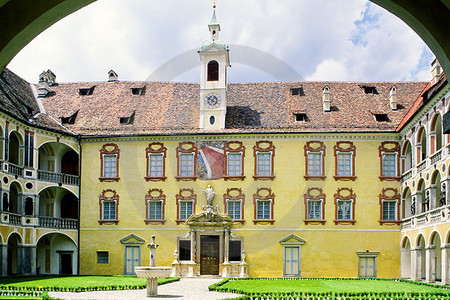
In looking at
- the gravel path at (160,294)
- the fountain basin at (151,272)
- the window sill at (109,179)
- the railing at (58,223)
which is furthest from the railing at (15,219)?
the fountain basin at (151,272)

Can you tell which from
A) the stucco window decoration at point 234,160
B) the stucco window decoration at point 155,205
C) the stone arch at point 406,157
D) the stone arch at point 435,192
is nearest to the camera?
the stone arch at point 435,192

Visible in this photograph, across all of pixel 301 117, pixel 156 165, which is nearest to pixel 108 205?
pixel 156 165

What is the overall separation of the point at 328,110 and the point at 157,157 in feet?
38.6

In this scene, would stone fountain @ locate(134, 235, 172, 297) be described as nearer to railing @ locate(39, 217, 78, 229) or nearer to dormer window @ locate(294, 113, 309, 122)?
railing @ locate(39, 217, 78, 229)

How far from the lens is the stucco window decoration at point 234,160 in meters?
40.9

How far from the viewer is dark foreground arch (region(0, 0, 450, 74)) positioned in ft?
21.6

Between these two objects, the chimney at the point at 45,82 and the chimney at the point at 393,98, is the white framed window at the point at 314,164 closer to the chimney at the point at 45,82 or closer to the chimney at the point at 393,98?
the chimney at the point at 393,98

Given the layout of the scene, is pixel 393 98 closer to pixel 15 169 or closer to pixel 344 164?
pixel 344 164

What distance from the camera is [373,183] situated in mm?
40188

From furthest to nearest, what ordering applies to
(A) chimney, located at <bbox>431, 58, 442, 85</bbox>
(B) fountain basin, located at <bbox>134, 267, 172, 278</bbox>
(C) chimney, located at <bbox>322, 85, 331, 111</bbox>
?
1. (C) chimney, located at <bbox>322, 85, 331, 111</bbox>
2. (A) chimney, located at <bbox>431, 58, 442, 85</bbox>
3. (B) fountain basin, located at <bbox>134, 267, 172, 278</bbox>

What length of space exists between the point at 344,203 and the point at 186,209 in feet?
33.5

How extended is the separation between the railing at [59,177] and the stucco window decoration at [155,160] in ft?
15.7

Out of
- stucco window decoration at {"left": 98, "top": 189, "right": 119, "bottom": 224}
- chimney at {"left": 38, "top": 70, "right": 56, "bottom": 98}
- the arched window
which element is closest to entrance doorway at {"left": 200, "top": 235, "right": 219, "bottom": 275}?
stucco window decoration at {"left": 98, "top": 189, "right": 119, "bottom": 224}

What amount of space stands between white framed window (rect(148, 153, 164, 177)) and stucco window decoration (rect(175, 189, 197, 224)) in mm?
1855
